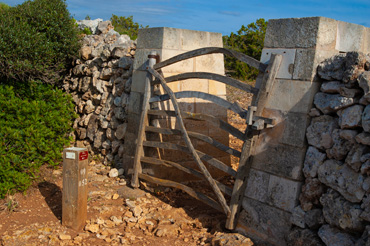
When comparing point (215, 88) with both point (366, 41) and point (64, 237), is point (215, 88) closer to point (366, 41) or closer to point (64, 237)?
point (366, 41)

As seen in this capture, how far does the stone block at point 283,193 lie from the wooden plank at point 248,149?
32cm

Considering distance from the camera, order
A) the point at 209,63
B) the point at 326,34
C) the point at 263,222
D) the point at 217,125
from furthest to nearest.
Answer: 1. the point at 209,63
2. the point at 217,125
3. the point at 263,222
4. the point at 326,34

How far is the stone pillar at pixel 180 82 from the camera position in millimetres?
5809

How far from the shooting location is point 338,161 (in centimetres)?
352

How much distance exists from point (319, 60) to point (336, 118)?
61 cm

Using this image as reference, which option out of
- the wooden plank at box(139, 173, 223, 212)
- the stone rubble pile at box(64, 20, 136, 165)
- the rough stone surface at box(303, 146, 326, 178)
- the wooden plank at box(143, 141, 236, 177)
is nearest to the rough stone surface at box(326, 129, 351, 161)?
the rough stone surface at box(303, 146, 326, 178)

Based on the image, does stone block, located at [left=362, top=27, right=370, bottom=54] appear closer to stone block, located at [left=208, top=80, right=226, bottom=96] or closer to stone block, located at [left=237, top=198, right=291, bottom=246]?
stone block, located at [left=237, top=198, right=291, bottom=246]

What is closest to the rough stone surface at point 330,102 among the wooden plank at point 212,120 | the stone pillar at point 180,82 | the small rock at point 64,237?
A: the wooden plank at point 212,120

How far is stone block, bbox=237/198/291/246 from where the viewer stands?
3963 millimetres

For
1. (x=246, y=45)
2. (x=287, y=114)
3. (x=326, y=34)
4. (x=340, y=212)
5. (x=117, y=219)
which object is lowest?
(x=117, y=219)

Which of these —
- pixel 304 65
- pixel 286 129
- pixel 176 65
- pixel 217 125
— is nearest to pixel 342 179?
pixel 286 129

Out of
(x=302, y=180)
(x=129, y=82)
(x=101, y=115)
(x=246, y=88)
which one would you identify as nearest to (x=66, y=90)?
(x=101, y=115)

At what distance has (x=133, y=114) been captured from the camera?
6.14 m

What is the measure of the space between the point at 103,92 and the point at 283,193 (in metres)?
4.34
